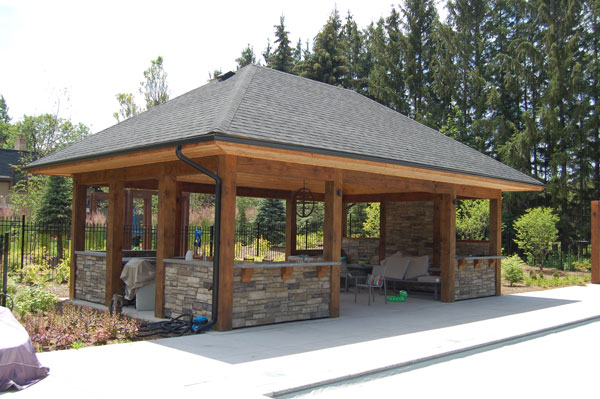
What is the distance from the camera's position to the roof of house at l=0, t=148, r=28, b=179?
95.8 feet

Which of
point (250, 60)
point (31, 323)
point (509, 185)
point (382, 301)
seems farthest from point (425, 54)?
point (31, 323)

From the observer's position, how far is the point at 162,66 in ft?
88.4

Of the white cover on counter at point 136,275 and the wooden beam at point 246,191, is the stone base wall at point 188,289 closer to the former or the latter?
the white cover on counter at point 136,275

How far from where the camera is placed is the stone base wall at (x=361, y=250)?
15141 millimetres

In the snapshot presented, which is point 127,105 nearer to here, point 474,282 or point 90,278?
point 90,278

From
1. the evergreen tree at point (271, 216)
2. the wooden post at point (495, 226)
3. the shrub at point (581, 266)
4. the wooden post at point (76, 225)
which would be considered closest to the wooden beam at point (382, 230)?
the wooden post at point (495, 226)

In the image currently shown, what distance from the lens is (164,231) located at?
830cm

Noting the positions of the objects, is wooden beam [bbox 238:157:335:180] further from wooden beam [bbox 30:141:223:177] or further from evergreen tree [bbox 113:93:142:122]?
evergreen tree [bbox 113:93:142:122]

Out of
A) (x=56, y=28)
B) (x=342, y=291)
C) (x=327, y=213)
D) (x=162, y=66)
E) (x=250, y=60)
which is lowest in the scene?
(x=342, y=291)

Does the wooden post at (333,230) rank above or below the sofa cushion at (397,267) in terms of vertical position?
above

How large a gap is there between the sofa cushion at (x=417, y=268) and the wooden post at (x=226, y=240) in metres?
6.02

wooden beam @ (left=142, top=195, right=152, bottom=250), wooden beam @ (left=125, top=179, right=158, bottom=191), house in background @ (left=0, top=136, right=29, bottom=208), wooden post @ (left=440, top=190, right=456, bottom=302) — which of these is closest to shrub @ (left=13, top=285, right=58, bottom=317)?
wooden beam @ (left=125, top=179, right=158, bottom=191)

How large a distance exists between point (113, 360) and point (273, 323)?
2.87m

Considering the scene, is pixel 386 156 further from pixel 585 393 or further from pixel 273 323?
pixel 585 393
